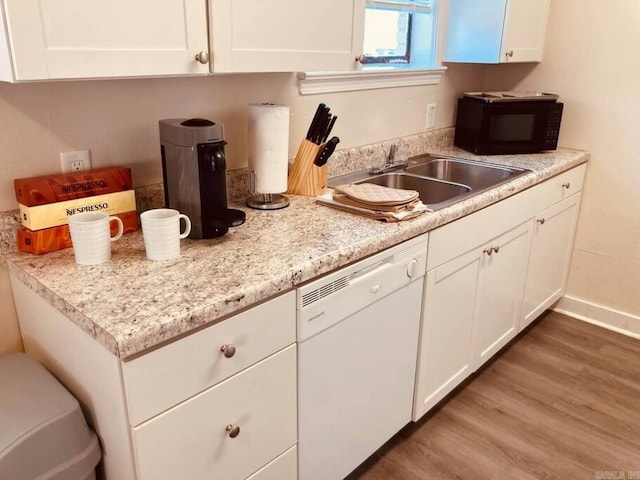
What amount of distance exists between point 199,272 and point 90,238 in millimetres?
275

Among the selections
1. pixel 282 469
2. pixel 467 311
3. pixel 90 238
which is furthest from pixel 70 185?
pixel 467 311

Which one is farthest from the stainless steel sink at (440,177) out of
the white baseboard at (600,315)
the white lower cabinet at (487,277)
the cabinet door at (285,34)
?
the white baseboard at (600,315)

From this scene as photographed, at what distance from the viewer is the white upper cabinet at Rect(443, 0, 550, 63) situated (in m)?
2.48

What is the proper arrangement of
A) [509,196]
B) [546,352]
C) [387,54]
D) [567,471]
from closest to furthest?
[567,471], [509,196], [387,54], [546,352]

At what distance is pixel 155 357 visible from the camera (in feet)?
3.50

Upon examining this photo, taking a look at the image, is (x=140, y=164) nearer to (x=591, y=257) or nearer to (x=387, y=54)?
(x=387, y=54)

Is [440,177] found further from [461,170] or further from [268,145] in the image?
[268,145]

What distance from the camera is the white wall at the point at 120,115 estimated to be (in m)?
1.38

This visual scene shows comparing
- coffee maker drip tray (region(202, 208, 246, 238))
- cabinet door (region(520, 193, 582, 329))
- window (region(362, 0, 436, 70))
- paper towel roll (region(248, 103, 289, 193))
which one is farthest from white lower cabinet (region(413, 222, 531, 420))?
window (region(362, 0, 436, 70))

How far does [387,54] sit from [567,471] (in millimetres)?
1889

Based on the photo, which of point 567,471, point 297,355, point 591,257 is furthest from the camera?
point 591,257

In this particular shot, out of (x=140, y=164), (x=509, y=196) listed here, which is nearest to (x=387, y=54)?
(x=509, y=196)

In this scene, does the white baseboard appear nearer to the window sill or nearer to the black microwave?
the black microwave

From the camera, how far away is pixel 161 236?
4.35ft
